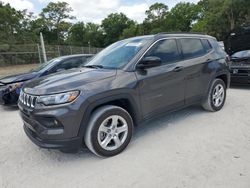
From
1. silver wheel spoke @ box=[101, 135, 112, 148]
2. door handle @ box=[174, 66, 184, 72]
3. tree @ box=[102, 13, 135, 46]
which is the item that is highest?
tree @ box=[102, 13, 135, 46]

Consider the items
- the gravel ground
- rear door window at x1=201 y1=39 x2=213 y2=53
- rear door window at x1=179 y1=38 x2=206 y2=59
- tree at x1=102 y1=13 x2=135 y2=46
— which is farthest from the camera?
tree at x1=102 y1=13 x2=135 y2=46

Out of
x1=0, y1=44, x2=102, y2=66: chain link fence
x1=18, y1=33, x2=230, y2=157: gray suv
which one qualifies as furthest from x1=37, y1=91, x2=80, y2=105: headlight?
x1=0, y1=44, x2=102, y2=66: chain link fence

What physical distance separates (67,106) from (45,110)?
280 mm

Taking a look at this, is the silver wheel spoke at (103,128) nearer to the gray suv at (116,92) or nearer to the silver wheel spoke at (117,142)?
the gray suv at (116,92)

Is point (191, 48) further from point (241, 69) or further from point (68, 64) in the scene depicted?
point (68, 64)

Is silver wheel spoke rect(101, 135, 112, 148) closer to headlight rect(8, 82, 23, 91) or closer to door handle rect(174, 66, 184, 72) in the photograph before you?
door handle rect(174, 66, 184, 72)

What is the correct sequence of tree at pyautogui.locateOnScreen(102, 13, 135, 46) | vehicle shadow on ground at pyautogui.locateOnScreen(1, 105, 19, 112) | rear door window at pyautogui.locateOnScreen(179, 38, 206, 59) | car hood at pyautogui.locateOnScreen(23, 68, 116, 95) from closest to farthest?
car hood at pyautogui.locateOnScreen(23, 68, 116, 95) → rear door window at pyautogui.locateOnScreen(179, 38, 206, 59) → vehicle shadow on ground at pyautogui.locateOnScreen(1, 105, 19, 112) → tree at pyautogui.locateOnScreen(102, 13, 135, 46)

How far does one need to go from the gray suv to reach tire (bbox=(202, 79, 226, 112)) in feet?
0.35

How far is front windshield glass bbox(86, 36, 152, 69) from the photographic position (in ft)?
11.9

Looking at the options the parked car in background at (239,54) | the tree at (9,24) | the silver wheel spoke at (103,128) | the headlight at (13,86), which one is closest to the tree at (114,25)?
the tree at (9,24)

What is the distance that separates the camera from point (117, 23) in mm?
70188

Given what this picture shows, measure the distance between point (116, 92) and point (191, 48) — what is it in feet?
6.67

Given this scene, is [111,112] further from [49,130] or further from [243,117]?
[243,117]

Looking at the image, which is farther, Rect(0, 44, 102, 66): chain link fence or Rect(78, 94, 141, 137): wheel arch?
Rect(0, 44, 102, 66): chain link fence
